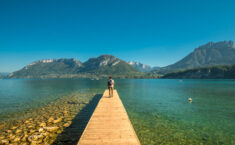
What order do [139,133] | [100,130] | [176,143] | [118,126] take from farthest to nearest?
[139,133] → [176,143] → [118,126] → [100,130]

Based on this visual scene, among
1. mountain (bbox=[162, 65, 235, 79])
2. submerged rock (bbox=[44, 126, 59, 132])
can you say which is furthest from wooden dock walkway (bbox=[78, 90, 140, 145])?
mountain (bbox=[162, 65, 235, 79])

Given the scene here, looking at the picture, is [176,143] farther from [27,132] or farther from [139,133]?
[27,132]

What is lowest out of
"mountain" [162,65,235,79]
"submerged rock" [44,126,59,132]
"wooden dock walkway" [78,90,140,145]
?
"submerged rock" [44,126,59,132]

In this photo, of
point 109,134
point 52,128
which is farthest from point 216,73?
point 52,128

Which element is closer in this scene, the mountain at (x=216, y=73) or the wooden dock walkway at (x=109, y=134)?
the wooden dock walkway at (x=109, y=134)

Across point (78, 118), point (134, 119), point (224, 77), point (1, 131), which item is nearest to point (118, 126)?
point (134, 119)

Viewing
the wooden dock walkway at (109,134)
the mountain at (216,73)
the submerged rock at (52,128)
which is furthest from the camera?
the mountain at (216,73)

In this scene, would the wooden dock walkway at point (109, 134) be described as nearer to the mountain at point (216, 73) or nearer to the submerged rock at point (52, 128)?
the submerged rock at point (52, 128)

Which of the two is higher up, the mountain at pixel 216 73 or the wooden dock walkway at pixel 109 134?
the mountain at pixel 216 73

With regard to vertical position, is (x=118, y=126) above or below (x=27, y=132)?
above

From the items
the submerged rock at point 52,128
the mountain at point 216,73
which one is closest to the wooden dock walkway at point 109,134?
the submerged rock at point 52,128

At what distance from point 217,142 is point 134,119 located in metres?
8.77

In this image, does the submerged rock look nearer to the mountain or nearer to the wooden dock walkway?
the wooden dock walkway

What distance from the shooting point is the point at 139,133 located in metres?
12.5
